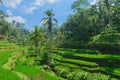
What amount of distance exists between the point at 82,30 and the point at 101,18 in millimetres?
6716

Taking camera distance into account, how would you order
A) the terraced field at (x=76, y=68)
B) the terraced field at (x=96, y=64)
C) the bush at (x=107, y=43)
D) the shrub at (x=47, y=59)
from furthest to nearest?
1. the bush at (x=107, y=43)
2. the shrub at (x=47, y=59)
3. the terraced field at (x=96, y=64)
4. the terraced field at (x=76, y=68)

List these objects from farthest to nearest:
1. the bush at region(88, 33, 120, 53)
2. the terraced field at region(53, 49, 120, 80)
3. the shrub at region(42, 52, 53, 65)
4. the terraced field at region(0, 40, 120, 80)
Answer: the bush at region(88, 33, 120, 53), the shrub at region(42, 52, 53, 65), the terraced field at region(53, 49, 120, 80), the terraced field at region(0, 40, 120, 80)

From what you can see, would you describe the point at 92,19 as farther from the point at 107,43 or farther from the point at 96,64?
the point at 96,64

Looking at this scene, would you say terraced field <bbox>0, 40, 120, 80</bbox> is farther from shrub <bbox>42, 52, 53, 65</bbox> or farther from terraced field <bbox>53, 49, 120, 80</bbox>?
shrub <bbox>42, 52, 53, 65</bbox>

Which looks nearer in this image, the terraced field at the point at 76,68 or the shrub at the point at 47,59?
the terraced field at the point at 76,68

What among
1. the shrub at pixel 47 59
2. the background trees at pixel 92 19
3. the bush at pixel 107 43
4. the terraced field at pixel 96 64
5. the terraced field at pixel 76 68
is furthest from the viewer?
the background trees at pixel 92 19

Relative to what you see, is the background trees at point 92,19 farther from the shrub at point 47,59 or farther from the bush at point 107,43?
the shrub at point 47,59

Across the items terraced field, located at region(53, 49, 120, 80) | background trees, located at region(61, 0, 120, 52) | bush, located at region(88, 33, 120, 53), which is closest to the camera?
terraced field, located at region(53, 49, 120, 80)

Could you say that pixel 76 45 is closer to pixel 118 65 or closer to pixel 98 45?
pixel 98 45

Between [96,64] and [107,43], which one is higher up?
[107,43]

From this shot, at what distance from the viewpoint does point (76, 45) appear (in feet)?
177

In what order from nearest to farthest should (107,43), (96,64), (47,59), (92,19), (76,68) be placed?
1. (76,68)
2. (96,64)
3. (47,59)
4. (107,43)
5. (92,19)

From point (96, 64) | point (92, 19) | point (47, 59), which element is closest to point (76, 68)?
point (96, 64)

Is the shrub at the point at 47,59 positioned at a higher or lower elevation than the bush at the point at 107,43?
lower
